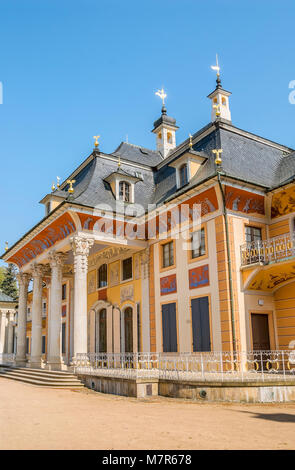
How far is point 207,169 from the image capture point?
1814 centimetres

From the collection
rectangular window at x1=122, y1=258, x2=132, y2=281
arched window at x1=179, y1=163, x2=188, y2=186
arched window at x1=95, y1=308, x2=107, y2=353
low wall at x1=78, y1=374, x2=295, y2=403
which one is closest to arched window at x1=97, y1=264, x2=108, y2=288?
arched window at x1=95, y1=308, x2=107, y2=353

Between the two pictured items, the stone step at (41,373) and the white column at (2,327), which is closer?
the stone step at (41,373)

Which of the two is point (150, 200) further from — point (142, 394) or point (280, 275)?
point (142, 394)

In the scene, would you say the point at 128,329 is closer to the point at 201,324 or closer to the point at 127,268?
the point at 127,268

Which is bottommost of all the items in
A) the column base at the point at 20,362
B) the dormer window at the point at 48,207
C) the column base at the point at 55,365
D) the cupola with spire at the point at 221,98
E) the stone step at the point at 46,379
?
the stone step at the point at 46,379

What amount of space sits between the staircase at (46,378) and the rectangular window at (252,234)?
8.97 m

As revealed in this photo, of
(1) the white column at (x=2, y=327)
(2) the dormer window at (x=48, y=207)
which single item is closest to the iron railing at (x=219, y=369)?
(2) the dormer window at (x=48, y=207)

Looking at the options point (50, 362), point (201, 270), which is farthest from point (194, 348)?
point (50, 362)

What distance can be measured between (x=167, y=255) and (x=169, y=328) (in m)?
3.35

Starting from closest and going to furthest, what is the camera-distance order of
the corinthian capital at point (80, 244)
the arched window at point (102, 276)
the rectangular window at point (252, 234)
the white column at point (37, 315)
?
the rectangular window at point (252, 234) < the corinthian capital at point (80, 244) < the arched window at point (102, 276) < the white column at point (37, 315)

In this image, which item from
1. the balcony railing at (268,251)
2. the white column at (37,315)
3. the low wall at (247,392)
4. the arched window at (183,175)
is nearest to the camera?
the low wall at (247,392)

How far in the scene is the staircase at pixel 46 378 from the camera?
55.1 feet

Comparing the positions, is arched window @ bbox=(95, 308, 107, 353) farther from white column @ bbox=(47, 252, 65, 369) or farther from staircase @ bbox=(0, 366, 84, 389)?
staircase @ bbox=(0, 366, 84, 389)

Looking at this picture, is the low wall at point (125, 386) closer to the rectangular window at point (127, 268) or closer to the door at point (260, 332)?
the door at point (260, 332)
